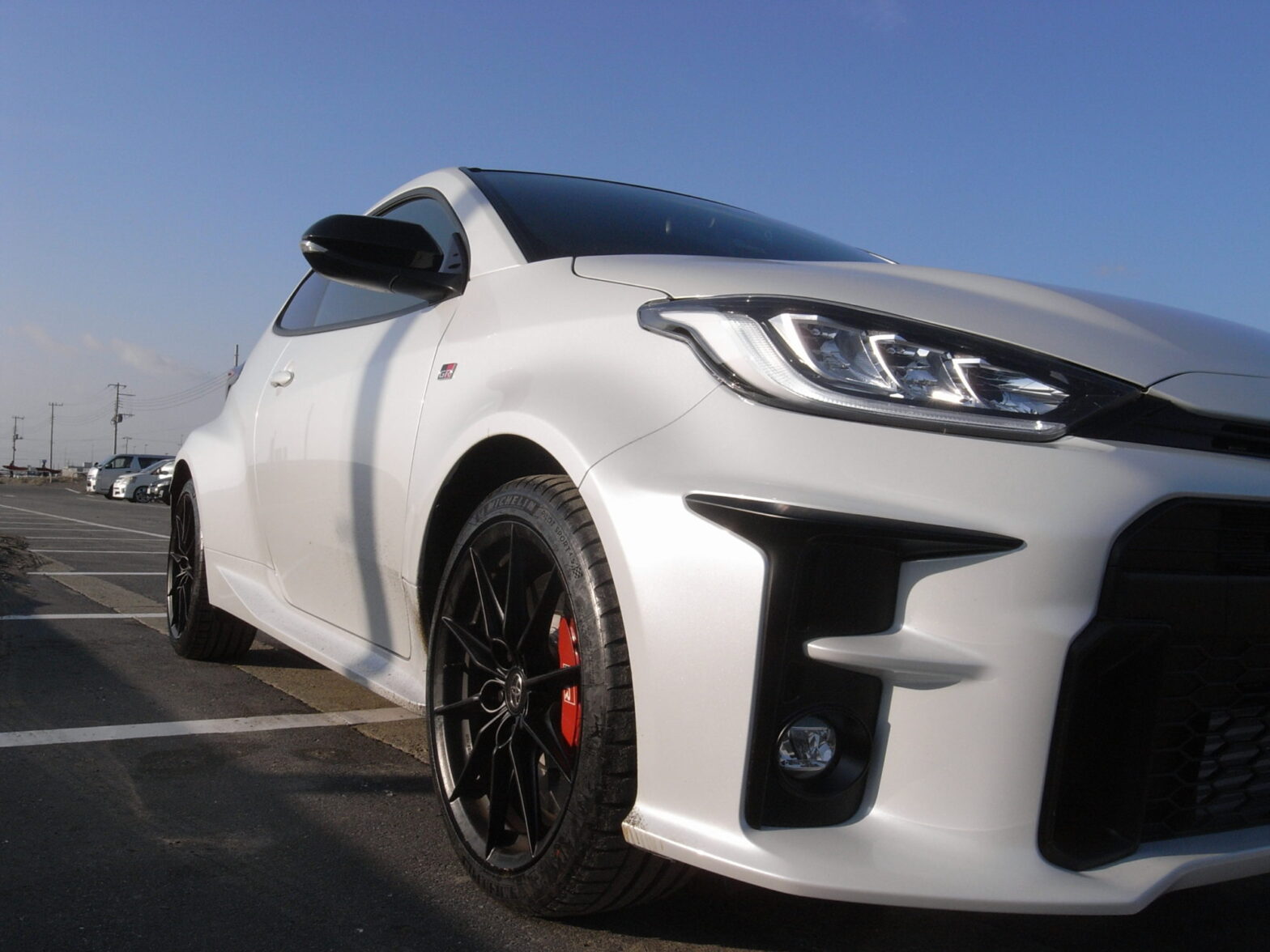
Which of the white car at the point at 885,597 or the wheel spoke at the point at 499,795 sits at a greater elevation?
the white car at the point at 885,597

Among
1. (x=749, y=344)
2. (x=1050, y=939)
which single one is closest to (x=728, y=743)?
(x=749, y=344)

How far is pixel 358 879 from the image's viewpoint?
214cm

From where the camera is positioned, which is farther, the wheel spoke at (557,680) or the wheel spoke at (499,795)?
the wheel spoke at (499,795)

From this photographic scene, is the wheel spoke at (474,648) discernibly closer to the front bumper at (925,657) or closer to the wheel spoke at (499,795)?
the wheel spoke at (499,795)

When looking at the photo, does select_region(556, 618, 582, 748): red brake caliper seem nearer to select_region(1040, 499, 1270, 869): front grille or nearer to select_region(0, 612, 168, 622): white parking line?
select_region(1040, 499, 1270, 869): front grille

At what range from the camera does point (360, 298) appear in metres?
3.39

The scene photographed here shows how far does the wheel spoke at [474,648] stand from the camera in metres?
2.17

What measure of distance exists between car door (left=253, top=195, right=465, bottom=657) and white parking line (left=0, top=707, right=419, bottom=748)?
0.39 meters

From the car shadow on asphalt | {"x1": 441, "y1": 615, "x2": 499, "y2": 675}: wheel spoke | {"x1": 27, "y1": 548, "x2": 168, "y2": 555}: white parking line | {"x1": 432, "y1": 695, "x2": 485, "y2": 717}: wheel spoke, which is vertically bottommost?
{"x1": 27, "y1": 548, "x2": 168, "y2": 555}: white parking line

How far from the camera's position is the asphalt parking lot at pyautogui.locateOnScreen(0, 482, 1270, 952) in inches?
75.5

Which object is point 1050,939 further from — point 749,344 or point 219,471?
Answer: point 219,471

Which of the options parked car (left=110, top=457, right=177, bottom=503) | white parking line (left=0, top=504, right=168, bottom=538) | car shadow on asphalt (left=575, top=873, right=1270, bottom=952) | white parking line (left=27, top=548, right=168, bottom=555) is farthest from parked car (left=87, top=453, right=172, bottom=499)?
car shadow on asphalt (left=575, top=873, right=1270, bottom=952)

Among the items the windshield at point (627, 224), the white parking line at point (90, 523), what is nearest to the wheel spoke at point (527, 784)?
the windshield at point (627, 224)

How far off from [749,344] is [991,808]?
2.47ft
